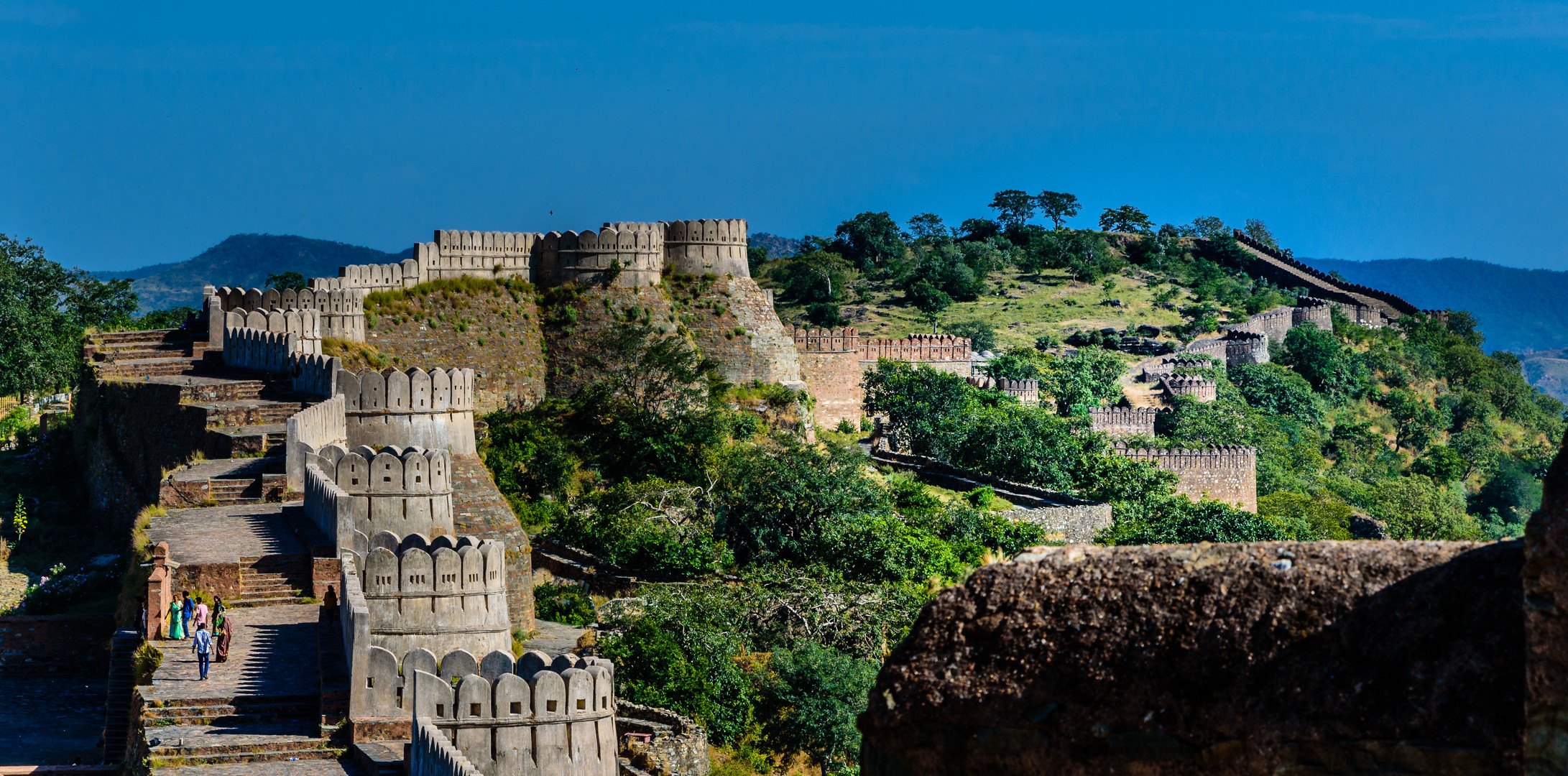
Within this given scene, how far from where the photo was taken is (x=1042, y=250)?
285 feet

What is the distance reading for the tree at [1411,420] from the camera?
69.2 m

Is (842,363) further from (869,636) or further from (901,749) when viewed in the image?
(901,749)

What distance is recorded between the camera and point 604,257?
41125 mm

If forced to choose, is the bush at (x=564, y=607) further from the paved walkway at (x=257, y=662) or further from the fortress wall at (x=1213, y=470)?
the fortress wall at (x=1213, y=470)

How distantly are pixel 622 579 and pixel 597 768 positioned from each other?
1493 cm

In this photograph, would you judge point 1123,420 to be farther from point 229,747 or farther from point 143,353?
point 229,747

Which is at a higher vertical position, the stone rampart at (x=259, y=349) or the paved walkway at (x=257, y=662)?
the stone rampart at (x=259, y=349)

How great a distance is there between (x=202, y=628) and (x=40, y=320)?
38.1 metres

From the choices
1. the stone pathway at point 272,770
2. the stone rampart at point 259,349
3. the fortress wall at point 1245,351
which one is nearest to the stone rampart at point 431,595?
the stone pathway at point 272,770

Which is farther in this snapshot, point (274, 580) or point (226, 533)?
point (226, 533)

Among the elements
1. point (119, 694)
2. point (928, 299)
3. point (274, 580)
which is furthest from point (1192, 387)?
point (119, 694)

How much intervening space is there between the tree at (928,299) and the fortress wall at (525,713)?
190 feet

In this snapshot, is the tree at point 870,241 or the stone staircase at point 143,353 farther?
the tree at point 870,241

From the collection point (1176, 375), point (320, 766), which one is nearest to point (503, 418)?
point (320, 766)
